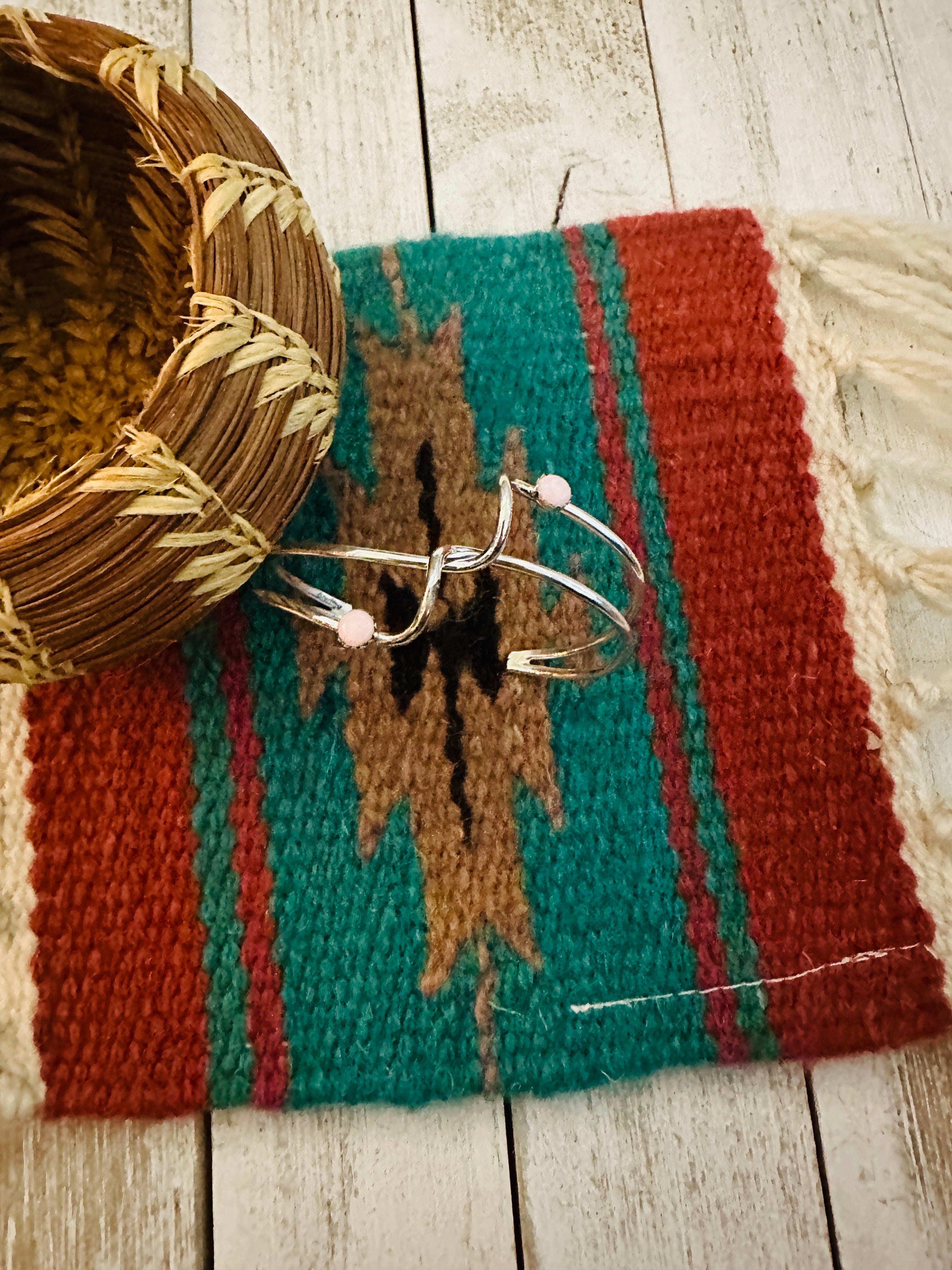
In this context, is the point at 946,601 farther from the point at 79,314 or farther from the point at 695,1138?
the point at 79,314

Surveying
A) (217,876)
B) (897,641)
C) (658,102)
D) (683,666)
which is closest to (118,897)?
(217,876)

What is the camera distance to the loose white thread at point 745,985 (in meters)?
0.40

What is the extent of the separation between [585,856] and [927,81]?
1.49 ft

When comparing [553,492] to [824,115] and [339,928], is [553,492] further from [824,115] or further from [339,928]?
[824,115]

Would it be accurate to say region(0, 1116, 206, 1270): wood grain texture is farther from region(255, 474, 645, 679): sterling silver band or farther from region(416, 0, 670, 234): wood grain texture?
region(416, 0, 670, 234): wood grain texture

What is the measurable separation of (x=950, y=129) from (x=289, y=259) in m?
0.40

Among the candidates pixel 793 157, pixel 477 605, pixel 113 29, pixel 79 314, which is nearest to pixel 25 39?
pixel 113 29

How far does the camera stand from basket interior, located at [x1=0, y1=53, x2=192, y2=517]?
391mm

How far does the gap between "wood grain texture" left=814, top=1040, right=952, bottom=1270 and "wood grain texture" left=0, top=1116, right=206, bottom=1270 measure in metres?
0.27

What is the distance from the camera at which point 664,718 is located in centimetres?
42

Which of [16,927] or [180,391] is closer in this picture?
[180,391]

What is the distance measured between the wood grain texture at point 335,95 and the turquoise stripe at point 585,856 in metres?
0.11

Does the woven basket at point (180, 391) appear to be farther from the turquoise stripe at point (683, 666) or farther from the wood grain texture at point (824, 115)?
the wood grain texture at point (824, 115)

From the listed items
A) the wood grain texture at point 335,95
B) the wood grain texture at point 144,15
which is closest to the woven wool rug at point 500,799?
the wood grain texture at point 335,95
